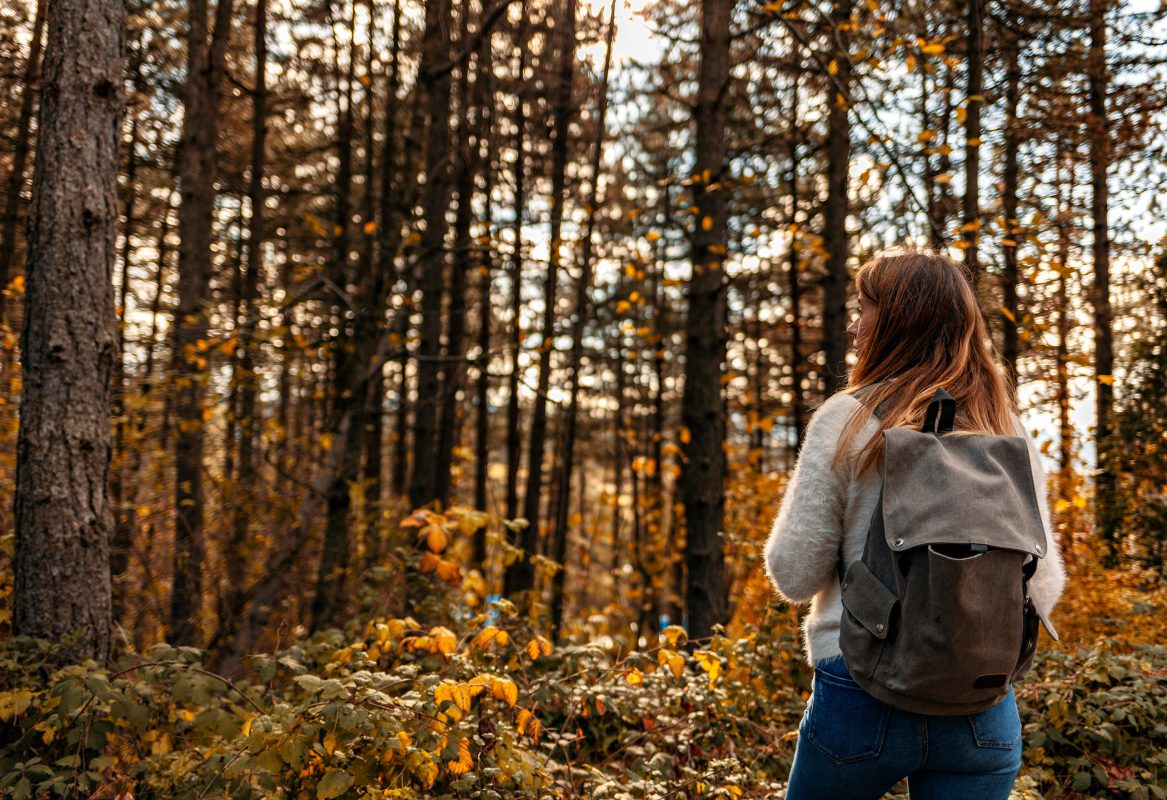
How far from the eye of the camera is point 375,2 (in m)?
8.62

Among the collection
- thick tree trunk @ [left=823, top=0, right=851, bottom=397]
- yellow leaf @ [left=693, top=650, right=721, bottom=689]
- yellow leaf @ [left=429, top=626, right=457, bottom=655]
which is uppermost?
thick tree trunk @ [left=823, top=0, right=851, bottom=397]

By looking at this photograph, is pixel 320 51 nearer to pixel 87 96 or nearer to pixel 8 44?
pixel 8 44

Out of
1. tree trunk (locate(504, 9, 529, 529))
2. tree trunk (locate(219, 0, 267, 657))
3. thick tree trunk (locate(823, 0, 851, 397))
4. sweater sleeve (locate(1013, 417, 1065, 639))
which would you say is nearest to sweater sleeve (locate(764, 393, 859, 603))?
sweater sleeve (locate(1013, 417, 1065, 639))

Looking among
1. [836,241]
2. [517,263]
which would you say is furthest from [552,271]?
[836,241]

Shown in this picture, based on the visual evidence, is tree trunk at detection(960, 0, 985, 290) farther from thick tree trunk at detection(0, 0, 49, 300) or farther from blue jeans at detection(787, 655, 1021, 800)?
thick tree trunk at detection(0, 0, 49, 300)

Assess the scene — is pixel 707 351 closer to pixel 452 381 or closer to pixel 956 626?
pixel 452 381

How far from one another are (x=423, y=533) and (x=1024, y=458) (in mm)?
2964

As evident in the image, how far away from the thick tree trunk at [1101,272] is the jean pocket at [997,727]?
5796mm

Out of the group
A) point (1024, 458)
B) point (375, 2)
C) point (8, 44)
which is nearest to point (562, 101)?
point (375, 2)

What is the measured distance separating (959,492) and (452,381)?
6.79 m

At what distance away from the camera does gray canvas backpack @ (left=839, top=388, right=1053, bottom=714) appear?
5.17 ft

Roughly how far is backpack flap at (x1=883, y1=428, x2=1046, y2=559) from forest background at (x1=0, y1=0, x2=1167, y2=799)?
1.10m

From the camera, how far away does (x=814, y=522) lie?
6.05 ft

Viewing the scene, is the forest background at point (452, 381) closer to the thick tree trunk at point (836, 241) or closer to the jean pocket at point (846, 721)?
the thick tree trunk at point (836, 241)
